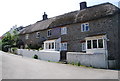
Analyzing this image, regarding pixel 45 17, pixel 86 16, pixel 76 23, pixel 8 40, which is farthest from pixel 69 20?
pixel 8 40

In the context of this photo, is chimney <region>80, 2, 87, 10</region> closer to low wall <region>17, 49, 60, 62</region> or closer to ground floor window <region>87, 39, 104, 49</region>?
ground floor window <region>87, 39, 104, 49</region>

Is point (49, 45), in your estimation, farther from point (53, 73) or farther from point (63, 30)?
point (53, 73)

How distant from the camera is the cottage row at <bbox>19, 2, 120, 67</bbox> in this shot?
2103cm

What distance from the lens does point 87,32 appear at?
79.5 feet

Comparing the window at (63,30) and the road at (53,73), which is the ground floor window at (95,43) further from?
the road at (53,73)

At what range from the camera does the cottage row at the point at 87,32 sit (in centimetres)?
2103

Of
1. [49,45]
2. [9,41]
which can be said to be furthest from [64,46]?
[9,41]

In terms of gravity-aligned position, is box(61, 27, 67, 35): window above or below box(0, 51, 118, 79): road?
above

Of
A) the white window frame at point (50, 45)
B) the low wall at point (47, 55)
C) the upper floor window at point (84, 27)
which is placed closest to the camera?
the low wall at point (47, 55)

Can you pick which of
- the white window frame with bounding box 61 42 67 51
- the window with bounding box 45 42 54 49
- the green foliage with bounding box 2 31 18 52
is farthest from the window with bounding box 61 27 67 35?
the green foliage with bounding box 2 31 18 52

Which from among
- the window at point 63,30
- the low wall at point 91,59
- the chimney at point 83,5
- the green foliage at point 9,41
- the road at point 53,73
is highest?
the chimney at point 83,5

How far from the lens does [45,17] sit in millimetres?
40531

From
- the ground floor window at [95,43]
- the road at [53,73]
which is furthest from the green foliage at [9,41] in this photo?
the road at [53,73]

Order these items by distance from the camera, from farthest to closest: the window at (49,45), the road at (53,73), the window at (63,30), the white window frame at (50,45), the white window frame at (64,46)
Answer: the window at (49,45), the white window frame at (50,45), the window at (63,30), the white window frame at (64,46), the road at (53,73)
